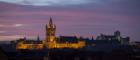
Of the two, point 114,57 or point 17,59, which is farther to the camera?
point 114,57

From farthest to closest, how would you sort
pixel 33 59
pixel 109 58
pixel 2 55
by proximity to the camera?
pixel 109 58 → pixel 33 59 → pixel 2 55

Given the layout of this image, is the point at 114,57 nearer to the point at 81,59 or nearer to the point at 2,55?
the point at 81,59

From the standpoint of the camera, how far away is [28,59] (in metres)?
64.3

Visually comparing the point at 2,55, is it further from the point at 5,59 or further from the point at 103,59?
the point at 103,59

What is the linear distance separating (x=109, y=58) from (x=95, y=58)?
2605 mm

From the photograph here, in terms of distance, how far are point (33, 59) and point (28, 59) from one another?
1012 mm

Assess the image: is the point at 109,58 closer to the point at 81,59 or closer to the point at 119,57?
the point at 119,57

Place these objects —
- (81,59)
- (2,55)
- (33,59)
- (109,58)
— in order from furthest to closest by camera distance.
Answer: (109,58), (33,59), (81,59), (2,55)

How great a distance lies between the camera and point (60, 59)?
200 ft

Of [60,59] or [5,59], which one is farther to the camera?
[60,59]

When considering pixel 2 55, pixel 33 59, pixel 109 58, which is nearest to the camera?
pixel 2 55

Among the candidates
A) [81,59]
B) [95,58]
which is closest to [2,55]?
[81,59]

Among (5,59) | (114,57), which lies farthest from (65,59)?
(5,59)

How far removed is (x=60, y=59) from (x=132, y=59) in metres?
11.4
